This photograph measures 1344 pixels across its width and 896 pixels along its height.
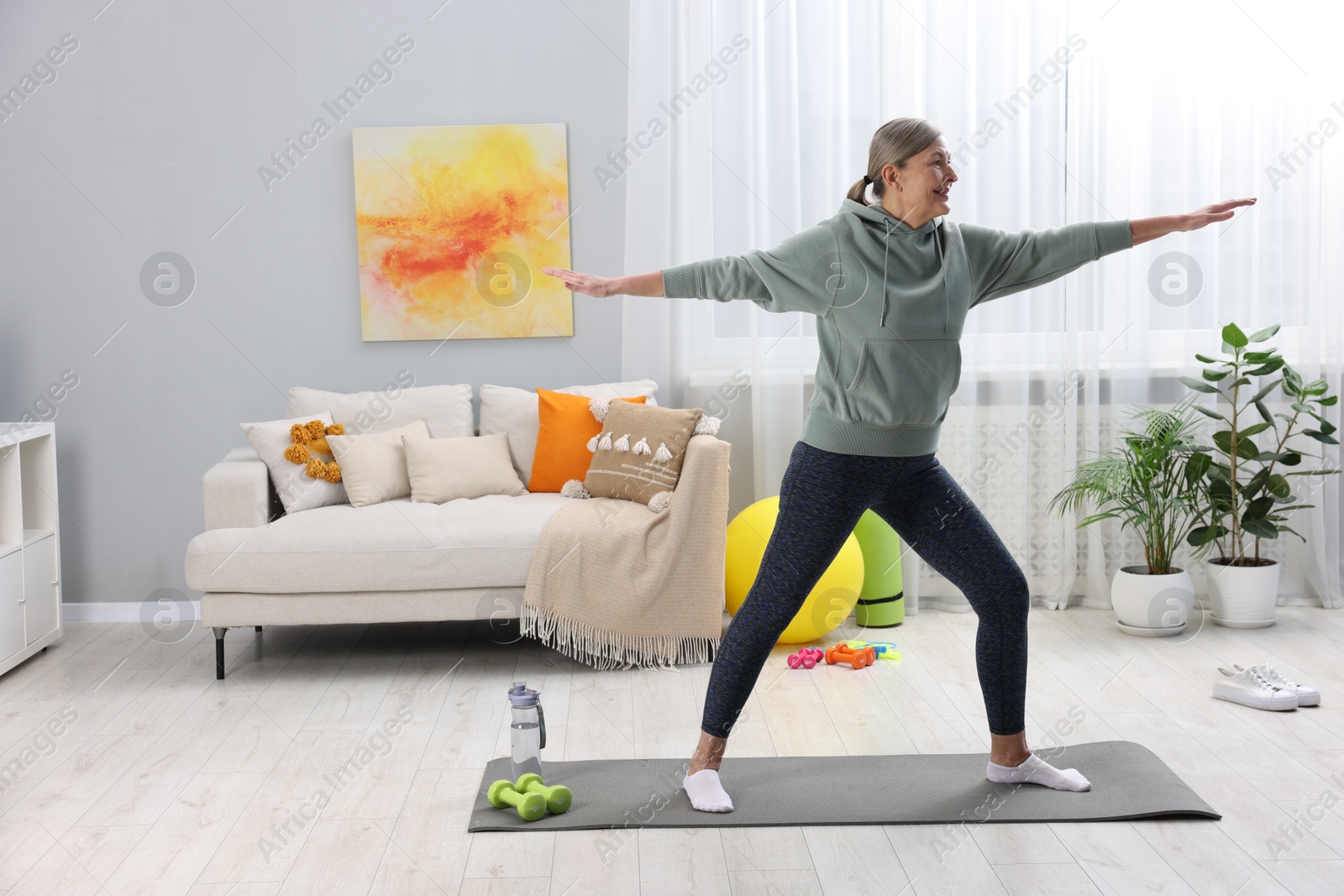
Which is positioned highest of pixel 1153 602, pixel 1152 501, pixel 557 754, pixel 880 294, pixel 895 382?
pixel 880 294

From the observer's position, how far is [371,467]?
11.8 feet

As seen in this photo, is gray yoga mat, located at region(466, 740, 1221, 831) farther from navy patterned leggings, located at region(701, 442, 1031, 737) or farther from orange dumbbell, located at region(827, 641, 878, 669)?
orange dumbbell, located at region(827, 641, 878, 669)

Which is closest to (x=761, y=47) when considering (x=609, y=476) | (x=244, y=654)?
(x=609, y=476)

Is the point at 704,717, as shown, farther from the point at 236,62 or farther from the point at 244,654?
the point at 236,62

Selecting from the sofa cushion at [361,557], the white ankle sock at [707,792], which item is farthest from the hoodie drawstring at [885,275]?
the sofa cushion at [361,557]

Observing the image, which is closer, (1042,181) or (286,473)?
(286,473)

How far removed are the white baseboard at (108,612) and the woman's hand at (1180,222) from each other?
133 inches

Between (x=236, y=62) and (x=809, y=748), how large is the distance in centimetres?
310

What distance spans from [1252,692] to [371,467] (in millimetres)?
2591

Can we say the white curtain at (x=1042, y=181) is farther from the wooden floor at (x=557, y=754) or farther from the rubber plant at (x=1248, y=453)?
the wooden floor at (x=557, y=754)

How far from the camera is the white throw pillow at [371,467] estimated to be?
3549mm

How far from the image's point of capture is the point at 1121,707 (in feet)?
9.40

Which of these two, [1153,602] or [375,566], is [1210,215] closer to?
[1153,602]

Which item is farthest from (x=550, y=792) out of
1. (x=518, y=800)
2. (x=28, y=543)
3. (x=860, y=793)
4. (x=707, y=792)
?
(x=28, y=543)
